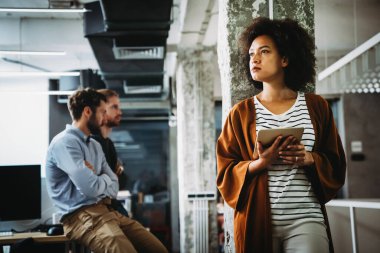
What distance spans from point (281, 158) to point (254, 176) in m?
0.12

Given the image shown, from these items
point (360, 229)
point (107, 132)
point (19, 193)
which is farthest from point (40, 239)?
point (360, 229)

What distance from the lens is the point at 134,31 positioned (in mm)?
4781

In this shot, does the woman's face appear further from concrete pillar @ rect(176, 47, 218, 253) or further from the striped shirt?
concrete pillar @ rect(176, 47, 218, 253)

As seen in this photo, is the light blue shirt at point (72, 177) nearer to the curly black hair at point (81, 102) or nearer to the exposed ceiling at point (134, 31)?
the curly black hair at point (81, 102)

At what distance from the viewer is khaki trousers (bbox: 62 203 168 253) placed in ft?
8.85

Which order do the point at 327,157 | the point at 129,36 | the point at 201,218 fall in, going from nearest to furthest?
the point at 327,157
the point at 129,36
the point at 201,218

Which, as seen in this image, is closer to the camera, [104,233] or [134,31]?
[104,233]

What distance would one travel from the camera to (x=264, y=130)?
1.62 m

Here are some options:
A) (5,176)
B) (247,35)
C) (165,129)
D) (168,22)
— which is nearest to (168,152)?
(165,129)

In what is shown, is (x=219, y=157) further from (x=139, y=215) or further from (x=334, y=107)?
(x=139, y=215)

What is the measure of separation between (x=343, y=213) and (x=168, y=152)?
5.83m

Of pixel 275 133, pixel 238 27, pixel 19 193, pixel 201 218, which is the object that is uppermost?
pixel 238 27

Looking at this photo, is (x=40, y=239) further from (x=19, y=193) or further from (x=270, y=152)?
(x=270, y=152)

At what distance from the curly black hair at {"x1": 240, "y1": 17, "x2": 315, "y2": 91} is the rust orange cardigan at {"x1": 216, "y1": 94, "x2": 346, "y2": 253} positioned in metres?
0.13
